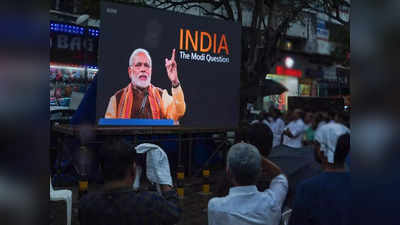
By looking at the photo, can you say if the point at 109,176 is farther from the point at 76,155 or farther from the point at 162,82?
the point at 76,155

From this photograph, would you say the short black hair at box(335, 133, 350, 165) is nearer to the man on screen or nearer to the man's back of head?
the man's back of head

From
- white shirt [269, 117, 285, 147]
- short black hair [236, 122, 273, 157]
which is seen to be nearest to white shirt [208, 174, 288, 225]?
short black hair [236, 122, 273, 157]

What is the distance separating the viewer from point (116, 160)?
214 centimetres

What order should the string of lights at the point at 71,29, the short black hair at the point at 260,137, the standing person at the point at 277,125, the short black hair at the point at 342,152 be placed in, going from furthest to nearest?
the standing person at the point at 277,125
the string of lights at the point at 71,29
the short black hair at the point at 260,137
the short black hair at the point at 342,152

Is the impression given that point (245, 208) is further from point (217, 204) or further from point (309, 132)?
point (309, 132)

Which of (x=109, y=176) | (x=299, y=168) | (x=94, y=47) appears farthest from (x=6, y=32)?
(x=94, y=47)

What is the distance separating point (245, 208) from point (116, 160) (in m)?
0.71

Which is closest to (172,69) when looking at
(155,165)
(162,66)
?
(162,66)

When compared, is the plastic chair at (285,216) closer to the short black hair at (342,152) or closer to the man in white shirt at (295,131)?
the short black hair at (342,152)

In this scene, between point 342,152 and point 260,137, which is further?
point 260,137

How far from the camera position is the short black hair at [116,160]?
82.9 inches

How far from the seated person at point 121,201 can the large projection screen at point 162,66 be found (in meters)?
5.24

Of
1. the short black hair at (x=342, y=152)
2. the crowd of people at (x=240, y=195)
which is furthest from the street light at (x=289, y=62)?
the short black hair at (x=342, y=152)

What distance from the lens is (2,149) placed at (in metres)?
1.00
